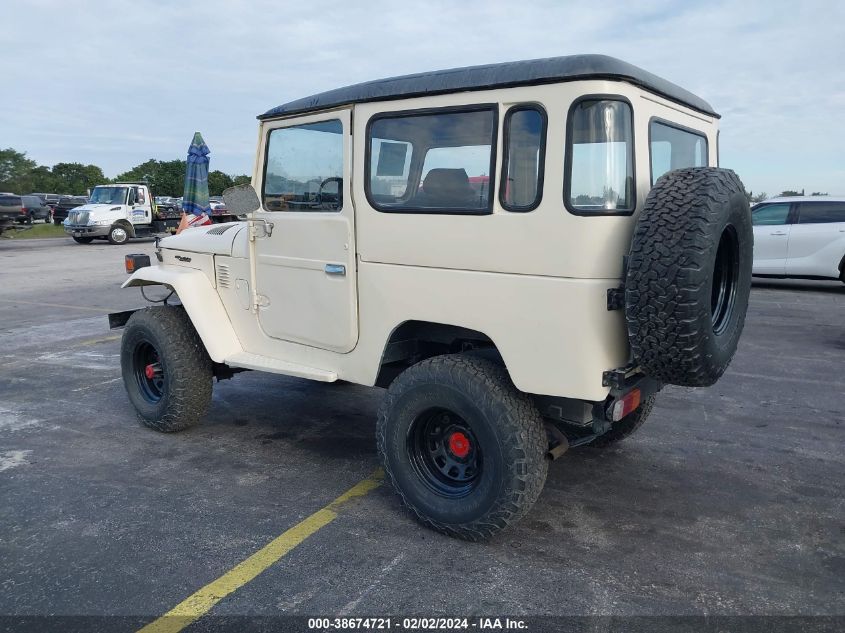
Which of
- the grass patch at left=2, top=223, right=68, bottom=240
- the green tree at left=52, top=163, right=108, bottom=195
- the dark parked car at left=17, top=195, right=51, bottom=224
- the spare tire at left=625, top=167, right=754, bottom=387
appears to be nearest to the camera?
the spare tire at left=625, top=167, right=754, bottom=387

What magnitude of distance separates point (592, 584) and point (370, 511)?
1.25 metres

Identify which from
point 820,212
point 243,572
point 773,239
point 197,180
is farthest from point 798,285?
point 243,572

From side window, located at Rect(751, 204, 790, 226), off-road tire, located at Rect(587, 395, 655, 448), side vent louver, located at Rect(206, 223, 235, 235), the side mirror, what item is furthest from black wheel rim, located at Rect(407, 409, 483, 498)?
side window, located at Rect(751, 204, 790, 226)

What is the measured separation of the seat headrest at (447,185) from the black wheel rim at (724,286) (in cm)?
130

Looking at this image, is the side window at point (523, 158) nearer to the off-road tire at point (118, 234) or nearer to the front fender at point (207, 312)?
the front fender at point (207, 312)

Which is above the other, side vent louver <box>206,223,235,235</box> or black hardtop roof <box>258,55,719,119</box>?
black hardtop roof <box>258,55,719,119</box>

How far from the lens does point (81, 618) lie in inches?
105

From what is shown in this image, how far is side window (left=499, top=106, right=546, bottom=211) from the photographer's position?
9.61ft

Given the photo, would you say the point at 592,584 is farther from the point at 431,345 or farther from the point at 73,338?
the point at 73,338

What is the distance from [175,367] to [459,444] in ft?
7.32

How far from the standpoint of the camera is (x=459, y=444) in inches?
131

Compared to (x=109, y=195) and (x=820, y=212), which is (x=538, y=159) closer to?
(x=820, y=212)

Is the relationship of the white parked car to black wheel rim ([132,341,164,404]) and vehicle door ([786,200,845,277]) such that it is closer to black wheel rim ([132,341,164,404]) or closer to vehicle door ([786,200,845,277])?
vehicle door ([786,200,845,277])

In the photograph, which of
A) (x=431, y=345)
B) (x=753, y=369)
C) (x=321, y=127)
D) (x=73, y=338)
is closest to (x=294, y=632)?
(x=431, y=345)
